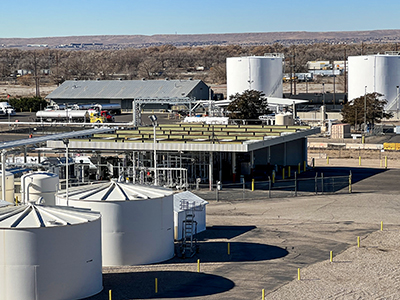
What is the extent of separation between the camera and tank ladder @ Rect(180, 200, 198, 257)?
30.7 m

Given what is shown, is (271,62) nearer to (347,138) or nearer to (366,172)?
(347,138)

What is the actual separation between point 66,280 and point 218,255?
337 inches

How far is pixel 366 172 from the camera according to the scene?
55750mm

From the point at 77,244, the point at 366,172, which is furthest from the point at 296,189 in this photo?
the point at 77,244

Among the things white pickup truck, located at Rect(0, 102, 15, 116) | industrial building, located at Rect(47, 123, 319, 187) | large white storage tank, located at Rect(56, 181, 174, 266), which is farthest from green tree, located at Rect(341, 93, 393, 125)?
large white storage tank, located at Rect(56, 181, 174, 266)

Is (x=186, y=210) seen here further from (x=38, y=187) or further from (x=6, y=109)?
(x=6, y=109)

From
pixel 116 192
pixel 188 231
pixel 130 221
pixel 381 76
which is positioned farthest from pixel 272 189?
pixel 381 76

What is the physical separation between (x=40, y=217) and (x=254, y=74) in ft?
259

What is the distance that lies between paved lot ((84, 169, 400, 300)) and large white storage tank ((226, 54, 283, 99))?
53.5 m

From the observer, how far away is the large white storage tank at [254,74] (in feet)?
332

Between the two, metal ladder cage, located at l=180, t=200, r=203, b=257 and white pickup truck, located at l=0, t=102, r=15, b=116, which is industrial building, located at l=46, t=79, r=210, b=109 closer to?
white pickup truck, located at l=0, t=102, r=15, b=116

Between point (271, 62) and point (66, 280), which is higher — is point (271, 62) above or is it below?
above

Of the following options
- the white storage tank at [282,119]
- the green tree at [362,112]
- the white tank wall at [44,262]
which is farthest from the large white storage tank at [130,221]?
the green tree at [362,112]

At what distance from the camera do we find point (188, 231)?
33.6m
